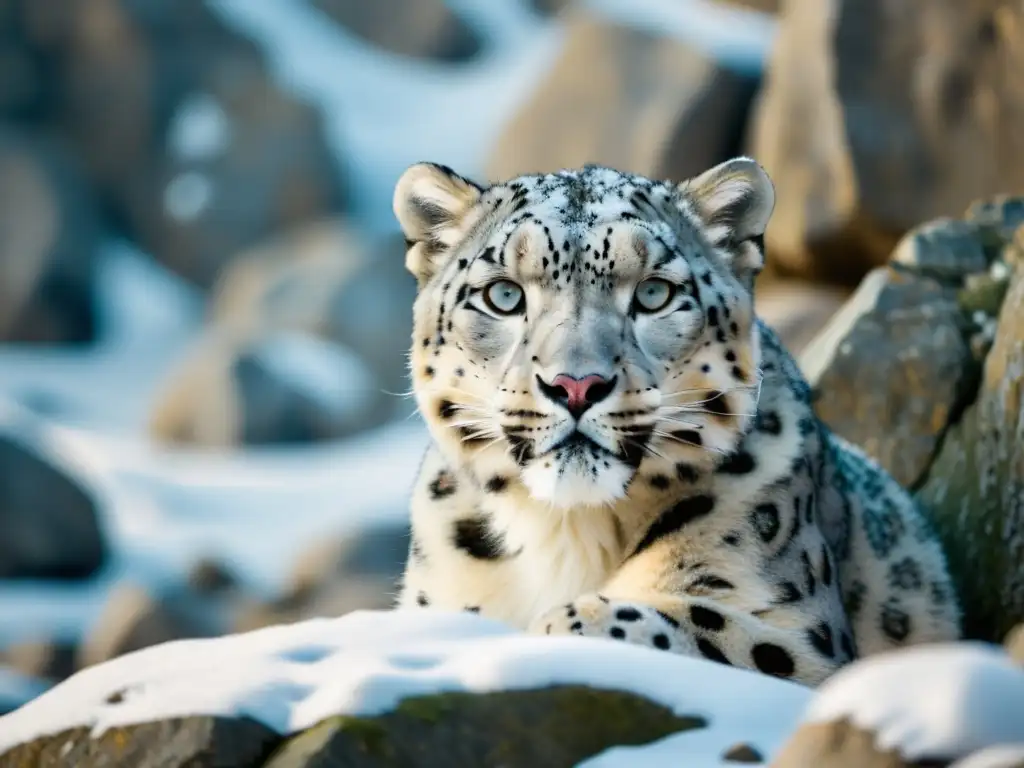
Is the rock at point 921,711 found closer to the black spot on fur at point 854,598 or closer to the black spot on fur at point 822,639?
the black spot on fur at point 822,639

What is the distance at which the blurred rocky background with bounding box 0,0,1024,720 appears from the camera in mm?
4398

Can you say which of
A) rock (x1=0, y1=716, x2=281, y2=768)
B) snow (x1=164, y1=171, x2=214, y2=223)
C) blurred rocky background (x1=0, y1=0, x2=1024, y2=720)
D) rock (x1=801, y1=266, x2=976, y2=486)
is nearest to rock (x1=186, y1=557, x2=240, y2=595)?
blurred rocky background (x1=0, y1=0, x2=1024, y2=720)

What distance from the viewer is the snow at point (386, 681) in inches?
79.6

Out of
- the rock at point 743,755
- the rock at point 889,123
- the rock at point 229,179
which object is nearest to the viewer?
the rock at point 743,755

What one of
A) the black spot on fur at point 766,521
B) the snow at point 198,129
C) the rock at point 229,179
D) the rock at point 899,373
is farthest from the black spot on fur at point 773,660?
the snow at point 198,129

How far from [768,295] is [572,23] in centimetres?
382

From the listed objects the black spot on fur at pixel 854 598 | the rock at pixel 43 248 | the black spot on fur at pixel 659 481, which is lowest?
the black spot on fur at pixel 854 598

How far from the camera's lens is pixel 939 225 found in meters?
4.63

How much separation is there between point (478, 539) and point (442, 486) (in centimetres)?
15

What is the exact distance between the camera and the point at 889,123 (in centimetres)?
792

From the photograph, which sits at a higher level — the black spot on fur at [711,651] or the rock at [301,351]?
the rock at [301,351]

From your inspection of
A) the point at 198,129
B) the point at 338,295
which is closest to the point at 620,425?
the point at 338,295

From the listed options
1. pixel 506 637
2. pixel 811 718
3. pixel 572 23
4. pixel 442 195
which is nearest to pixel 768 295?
pixel 572 23

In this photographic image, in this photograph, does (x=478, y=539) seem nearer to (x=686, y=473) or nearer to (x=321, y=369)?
(x=686, y=473)
